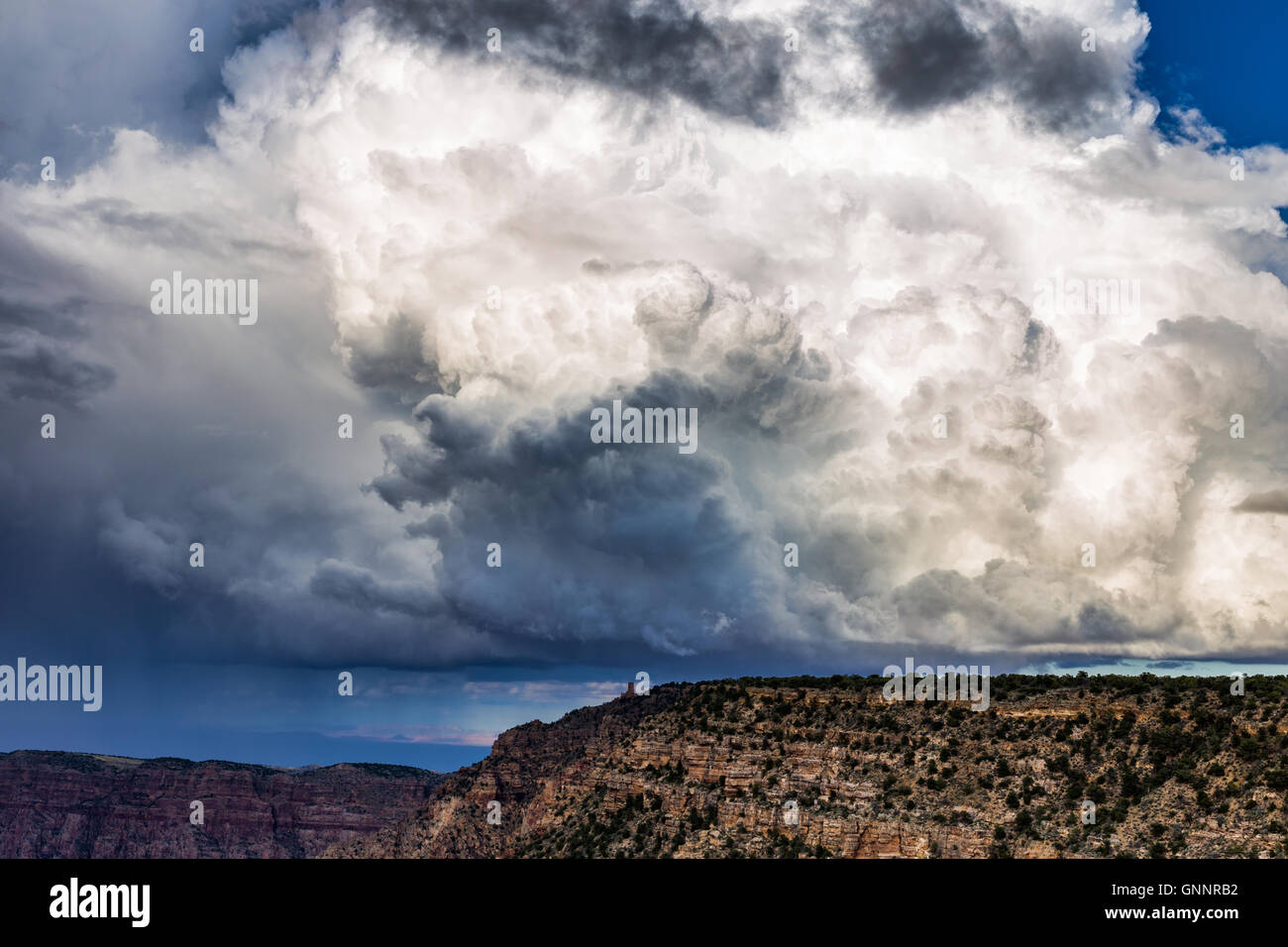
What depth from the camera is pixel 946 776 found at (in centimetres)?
14375

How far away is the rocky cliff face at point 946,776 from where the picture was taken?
124 meters

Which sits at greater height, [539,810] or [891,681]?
[891,681]

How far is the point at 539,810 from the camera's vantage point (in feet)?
643

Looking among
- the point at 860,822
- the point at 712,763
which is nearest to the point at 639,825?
the point at 712,763

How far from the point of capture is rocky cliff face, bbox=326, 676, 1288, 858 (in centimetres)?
12431

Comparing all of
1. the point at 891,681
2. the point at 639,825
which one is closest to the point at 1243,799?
the point at 891,681
